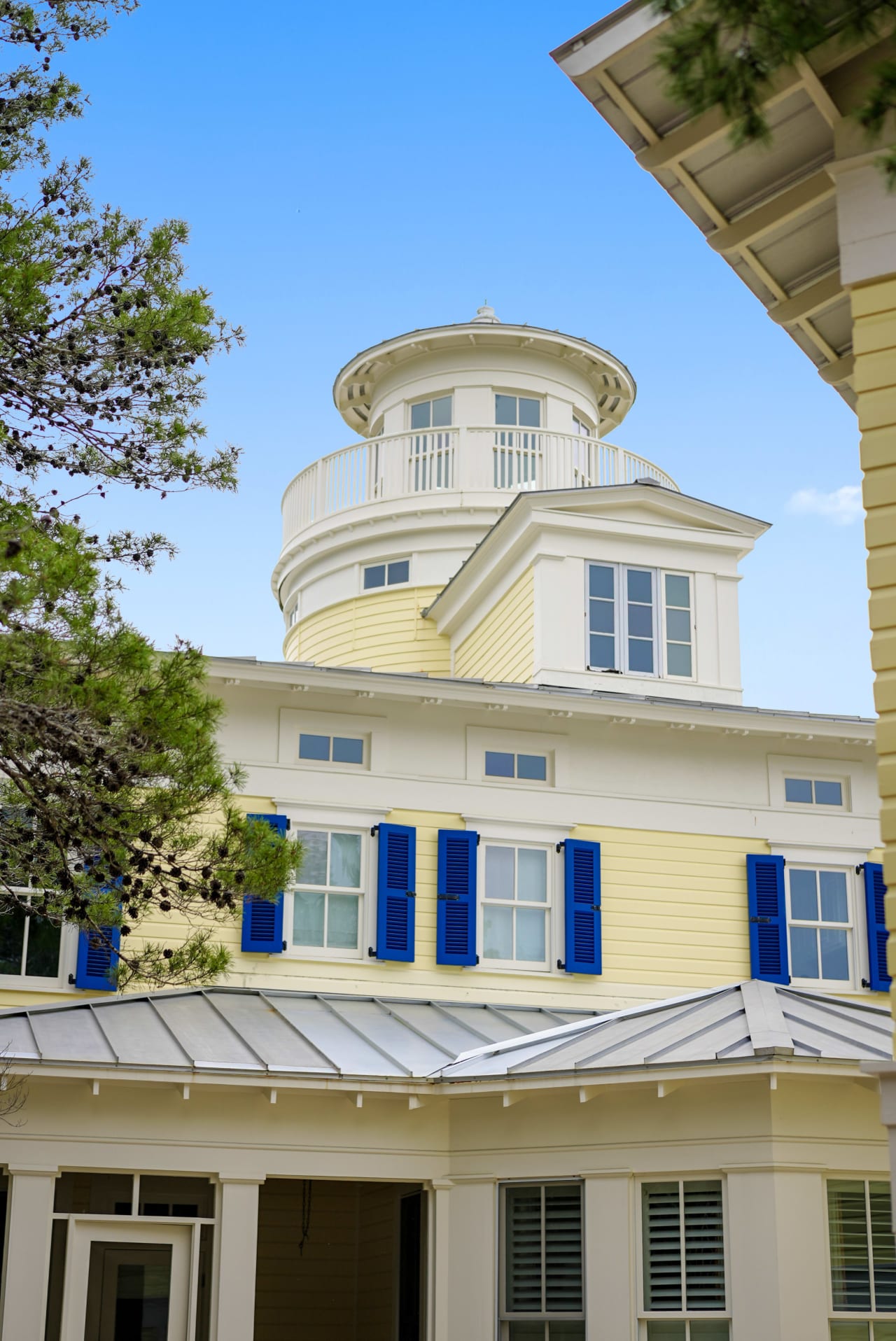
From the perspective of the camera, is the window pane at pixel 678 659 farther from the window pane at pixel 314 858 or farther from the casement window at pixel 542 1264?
the casement window at pixel 542 1264

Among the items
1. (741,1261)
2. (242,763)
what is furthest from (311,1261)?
(741,1261)

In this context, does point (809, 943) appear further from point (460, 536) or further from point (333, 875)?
point (460, 536)

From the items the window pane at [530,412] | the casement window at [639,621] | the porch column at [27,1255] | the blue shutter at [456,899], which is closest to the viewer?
the porch column at [27,1255]

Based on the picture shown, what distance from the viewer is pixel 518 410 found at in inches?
961

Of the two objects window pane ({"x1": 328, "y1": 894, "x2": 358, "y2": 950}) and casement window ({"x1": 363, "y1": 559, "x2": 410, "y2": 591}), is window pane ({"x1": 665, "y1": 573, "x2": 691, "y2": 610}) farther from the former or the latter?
window pane ({"x1": 328, "y1": 894, "x2": 358, "y2": 950})

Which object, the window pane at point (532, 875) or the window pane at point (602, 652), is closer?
the window pane at point (532, 875)

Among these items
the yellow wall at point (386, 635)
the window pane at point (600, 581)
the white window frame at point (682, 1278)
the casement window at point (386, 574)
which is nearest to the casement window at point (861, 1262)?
the white window frame at point (682, 1278)

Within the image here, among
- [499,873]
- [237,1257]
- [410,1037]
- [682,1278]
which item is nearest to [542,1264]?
[682,1278]

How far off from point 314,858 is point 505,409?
10.6 meters

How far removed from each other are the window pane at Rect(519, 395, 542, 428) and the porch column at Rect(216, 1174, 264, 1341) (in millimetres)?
14467

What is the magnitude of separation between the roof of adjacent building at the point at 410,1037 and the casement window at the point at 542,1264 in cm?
104

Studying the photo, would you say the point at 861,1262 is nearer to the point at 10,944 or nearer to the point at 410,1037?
the point at 410,1037

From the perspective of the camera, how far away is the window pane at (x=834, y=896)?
17.1 meters

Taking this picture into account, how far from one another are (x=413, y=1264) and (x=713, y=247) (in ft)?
31.0
